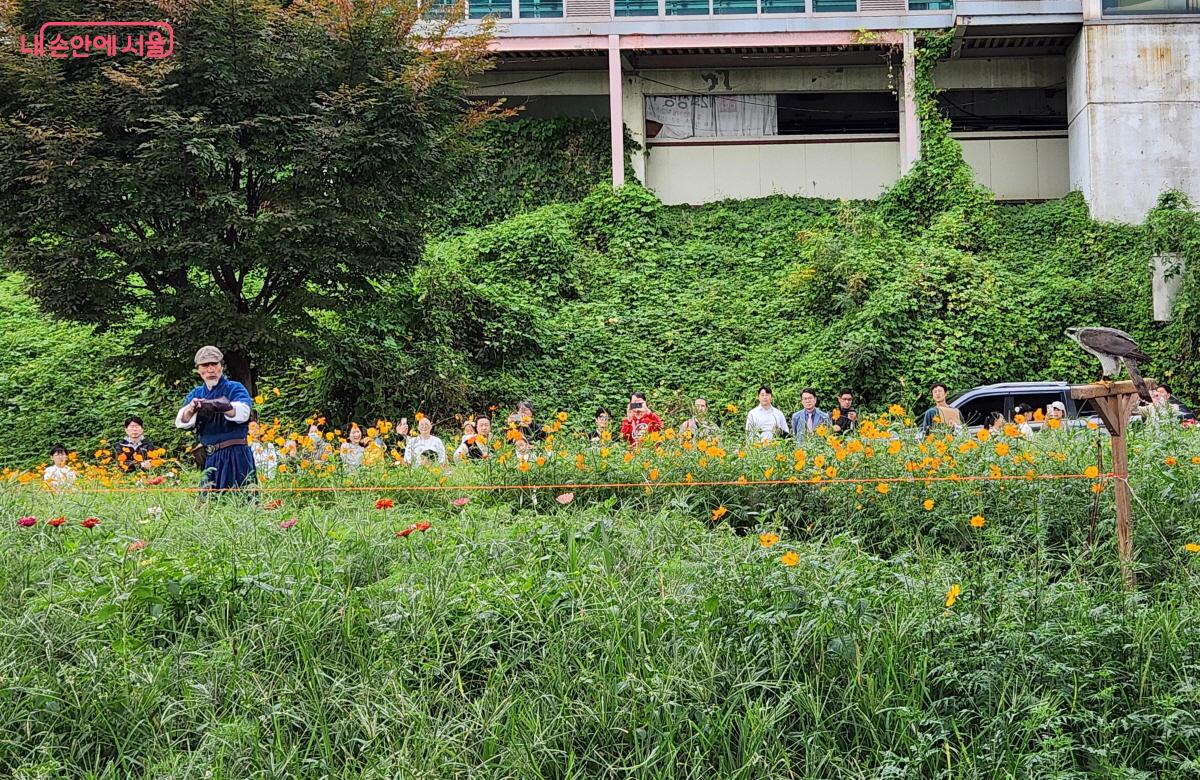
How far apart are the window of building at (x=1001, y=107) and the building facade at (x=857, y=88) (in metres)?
0.03

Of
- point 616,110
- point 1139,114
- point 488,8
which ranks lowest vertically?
point 1139,114

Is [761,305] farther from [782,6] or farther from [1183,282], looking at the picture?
[782,6]

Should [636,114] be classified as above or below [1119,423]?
above

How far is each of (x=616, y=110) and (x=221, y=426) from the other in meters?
15.9

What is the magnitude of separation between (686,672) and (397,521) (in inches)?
103

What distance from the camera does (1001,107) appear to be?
25312mm

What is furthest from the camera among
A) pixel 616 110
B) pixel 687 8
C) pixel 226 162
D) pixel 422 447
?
pixel 687 8

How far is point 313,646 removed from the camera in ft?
16.6

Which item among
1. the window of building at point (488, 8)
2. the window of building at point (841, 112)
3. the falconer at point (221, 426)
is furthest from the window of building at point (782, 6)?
the falconer at point (221, 426)

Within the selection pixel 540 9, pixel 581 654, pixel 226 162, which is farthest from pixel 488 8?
pixel 581 654

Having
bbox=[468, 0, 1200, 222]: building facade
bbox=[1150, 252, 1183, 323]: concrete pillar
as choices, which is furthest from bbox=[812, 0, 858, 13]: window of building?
bbox=[1150, 252, 1183, 323]: concrete pillar

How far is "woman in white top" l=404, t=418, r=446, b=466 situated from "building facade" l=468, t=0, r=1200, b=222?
43.3 ft

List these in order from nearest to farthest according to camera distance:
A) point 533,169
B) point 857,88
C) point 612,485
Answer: point 612,485 < point 533,169 < point 857,88

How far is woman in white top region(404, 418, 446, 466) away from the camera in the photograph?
9.61 metres
